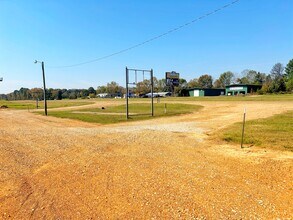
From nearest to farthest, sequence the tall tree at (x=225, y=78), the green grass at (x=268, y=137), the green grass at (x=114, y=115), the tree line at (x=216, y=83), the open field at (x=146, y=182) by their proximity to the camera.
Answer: the open field at (x=146, y=182) → the green grass at (x=268, y=137) → the green grass at (x=114, y=115) → the tree line at (x=216, y=83) → the tall tree at (x=225, y=78)

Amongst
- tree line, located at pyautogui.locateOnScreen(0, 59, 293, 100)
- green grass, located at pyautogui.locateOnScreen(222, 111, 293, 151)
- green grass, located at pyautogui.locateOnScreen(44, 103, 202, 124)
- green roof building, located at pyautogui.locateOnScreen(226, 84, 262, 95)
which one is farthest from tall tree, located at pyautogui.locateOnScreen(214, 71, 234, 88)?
green grass, located at pyautogui.locateOnScreen(222, 111, 293, 151)

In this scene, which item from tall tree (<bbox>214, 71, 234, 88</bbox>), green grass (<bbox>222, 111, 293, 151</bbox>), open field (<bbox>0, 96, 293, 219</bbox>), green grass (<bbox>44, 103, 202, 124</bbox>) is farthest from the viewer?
tall tree (<bbox>214, 71, 234, 88</bbox>)

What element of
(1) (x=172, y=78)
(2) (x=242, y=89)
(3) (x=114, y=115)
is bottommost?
(3) (x=114, y=115)

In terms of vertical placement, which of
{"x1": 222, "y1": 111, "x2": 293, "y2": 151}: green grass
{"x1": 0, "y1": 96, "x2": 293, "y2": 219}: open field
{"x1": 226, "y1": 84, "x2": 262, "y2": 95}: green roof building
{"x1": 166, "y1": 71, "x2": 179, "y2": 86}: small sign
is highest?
{"x1": 166, "y1": 71, "x2": 179, "y2": 86}: small sign

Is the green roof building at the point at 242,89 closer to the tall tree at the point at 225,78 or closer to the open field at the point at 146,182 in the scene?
the tall tree at the point at 225,78

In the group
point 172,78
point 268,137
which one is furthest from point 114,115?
point 172,78

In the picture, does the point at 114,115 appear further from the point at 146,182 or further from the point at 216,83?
the point at 216,83

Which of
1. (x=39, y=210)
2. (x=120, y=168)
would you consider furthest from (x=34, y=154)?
(x=39, y=210)

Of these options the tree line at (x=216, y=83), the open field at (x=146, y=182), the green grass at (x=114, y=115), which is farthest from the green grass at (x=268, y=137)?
the tree line at (x=216, y=83)

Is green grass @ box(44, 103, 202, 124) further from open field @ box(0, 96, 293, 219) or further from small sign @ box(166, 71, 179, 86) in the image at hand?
small sign @ box(166, 71, 179, 86)

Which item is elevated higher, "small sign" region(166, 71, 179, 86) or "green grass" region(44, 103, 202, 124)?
"small sign" region(166, 71, 179, 86)

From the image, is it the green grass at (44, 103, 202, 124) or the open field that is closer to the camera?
the open field

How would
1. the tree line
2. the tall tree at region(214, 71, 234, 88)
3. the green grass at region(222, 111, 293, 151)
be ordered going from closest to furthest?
the green grass at region(222, 111, 293, 151), the tree line, the tall tree at region(214, 71, 234, 88)

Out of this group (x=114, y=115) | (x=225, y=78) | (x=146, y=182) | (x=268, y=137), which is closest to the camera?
(x=146, y=182)
